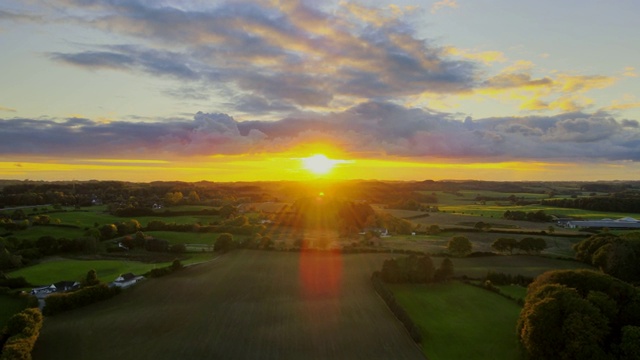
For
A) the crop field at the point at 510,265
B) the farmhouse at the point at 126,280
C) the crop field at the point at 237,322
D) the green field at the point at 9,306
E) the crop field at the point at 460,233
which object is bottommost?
the green field at the point at 9,306

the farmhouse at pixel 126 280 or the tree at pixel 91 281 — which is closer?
the tree at pixel 91 281

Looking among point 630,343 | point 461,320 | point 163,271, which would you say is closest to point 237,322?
point 461,320

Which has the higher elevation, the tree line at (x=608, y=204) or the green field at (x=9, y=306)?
the tree line at (x=608, y=204)

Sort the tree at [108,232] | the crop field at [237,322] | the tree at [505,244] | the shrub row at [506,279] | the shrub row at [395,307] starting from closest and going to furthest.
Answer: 1. the crop field at [237,322]
2. the shrub row at [395,307]
3. the shrub row at [506,279]
4. the tree at [505,244]
5. the tree at [108,232]

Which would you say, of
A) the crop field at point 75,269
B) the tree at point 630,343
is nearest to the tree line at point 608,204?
the tree at point 630,343

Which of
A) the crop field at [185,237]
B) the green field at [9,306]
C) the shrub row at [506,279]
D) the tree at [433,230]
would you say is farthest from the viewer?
the tree at [433,230]

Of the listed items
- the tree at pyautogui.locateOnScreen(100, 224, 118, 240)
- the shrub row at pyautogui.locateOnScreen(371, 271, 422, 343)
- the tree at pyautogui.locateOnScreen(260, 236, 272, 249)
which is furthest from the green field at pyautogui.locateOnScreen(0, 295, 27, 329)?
the tree at pyautogui.locateOnScreen(100, 224, 118, 240)

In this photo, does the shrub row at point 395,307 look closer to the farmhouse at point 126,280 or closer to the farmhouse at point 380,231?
the farmhouse at point 126,280
